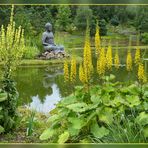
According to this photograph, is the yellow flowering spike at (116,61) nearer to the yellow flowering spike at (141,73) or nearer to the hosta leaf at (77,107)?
the yellow flowering spike at (141,73)

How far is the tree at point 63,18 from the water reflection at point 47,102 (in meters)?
0.56

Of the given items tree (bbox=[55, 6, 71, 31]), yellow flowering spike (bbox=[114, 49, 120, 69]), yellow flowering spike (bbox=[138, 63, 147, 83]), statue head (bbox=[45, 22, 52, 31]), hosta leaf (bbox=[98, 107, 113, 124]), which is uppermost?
tree (bbox=[55, 6, 71, 31])

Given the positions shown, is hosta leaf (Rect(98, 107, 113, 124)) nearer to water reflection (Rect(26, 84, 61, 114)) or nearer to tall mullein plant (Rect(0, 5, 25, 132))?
water reflection (Rect(26, 84, 61, 114))

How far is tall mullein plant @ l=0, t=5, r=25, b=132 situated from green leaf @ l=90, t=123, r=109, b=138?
0.54 metres

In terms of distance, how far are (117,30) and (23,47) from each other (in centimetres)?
61

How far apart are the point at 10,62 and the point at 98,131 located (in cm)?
63

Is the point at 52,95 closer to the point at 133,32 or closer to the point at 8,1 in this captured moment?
the point at 133,32

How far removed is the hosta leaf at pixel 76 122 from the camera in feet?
6.99

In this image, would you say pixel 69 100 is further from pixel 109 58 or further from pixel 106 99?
pixel 109 58

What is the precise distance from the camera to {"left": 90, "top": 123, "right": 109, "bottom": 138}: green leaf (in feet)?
6.84

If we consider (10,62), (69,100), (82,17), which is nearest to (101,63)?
(69,100)

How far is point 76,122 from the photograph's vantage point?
7.10 ft

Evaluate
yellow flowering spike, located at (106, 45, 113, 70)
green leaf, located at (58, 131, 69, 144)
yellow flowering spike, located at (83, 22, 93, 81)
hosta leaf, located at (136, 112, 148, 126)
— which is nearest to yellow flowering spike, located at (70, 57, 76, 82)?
yellow flowering spike, located at (83, 22, 93, 81)

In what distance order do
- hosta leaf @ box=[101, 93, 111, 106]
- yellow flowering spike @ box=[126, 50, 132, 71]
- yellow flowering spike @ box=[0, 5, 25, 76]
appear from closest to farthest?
yellow flowering spike @ box=[126, 50, 132, 71] < hosta leaf @ box=[101, 93, 111, 106] < yellow flowering spike @ box=[0, 5, 25, 76]
